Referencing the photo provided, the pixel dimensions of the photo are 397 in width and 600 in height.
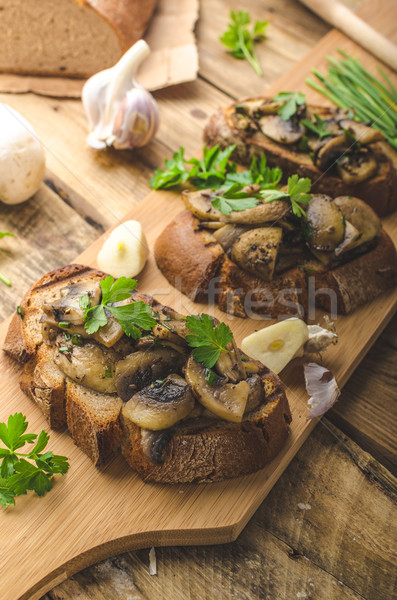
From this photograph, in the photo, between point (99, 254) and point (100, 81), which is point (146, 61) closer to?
point (100, 81)

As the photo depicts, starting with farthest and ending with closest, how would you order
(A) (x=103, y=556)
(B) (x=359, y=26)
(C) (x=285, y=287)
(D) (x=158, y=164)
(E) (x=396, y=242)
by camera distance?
1. (B) (x=359, y=26)
2. (D) (x=158, y=164)
3. (E) (x=396, y=242)
4. (C) (x=285, y=287)
5. (A) (x=103, y=556)

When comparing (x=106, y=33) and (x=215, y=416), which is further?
(x=106, y=33)

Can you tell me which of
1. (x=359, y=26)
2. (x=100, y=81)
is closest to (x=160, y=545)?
(x=100, y=81)

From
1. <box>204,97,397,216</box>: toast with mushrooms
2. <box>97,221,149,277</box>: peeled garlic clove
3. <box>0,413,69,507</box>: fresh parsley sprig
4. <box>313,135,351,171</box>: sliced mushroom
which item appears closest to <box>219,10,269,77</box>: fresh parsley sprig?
<box>204,97,397,216</box>: toast with mushrooms

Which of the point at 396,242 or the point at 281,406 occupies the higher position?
the point at 396,242

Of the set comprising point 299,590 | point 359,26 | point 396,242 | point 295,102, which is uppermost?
point 359,26

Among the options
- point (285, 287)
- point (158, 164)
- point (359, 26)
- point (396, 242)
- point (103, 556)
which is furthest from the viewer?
point (359, 26)

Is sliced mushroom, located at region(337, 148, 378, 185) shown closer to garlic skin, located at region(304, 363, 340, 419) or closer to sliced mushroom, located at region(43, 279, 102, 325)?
garlic skin, located at region(304, 363, 340, 419)
